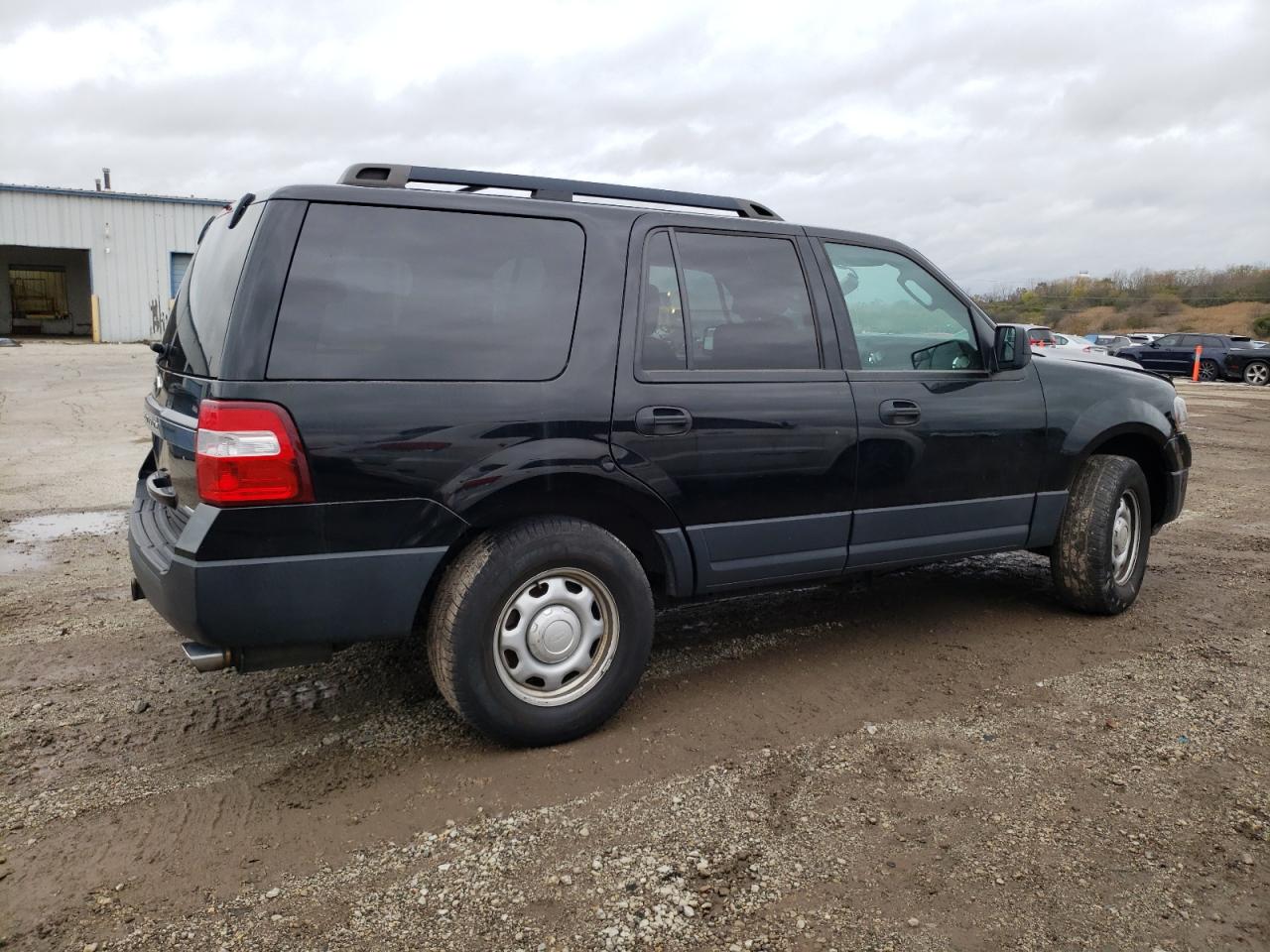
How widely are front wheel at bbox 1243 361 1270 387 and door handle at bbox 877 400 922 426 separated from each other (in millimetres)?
27723

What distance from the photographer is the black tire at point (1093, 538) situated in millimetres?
4543

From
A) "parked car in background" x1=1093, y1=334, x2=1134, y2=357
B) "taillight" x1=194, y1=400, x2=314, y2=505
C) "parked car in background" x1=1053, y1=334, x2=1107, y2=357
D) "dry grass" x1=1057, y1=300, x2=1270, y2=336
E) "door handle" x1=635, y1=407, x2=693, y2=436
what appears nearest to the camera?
"taillight" x1=194, y1=400, x2=314, y2=505

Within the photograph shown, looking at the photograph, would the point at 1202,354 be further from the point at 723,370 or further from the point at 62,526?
the point at 62,526

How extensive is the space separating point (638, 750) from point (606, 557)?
687 mm

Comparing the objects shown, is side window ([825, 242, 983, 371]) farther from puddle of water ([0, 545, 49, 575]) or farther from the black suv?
puddle of water ([0, 545, 49, 575])

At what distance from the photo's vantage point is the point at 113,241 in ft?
97.0

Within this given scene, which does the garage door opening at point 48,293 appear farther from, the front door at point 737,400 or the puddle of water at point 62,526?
the front door at point 737,400

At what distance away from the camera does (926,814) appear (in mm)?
2834

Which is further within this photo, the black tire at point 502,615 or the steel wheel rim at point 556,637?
the steel wheel rim at point 556,637

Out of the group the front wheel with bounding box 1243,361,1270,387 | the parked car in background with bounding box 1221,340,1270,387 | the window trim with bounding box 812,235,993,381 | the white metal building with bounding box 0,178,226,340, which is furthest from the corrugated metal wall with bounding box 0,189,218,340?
the front wheel with bounding box 1243,361,1270,387

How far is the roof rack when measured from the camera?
322cm

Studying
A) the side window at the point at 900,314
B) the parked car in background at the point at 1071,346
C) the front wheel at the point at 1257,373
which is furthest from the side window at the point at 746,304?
the front wheel at the point at 1257,373

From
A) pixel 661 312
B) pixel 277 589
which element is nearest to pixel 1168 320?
pixel 661 312

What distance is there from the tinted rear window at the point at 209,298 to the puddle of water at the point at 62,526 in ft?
10.7
